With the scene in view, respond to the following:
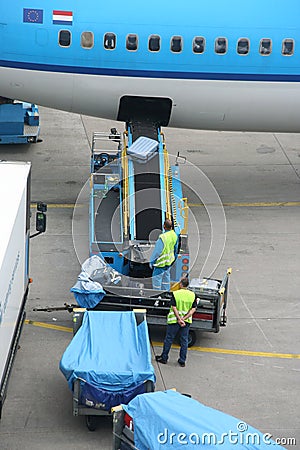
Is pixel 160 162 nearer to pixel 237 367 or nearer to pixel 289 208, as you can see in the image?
pixel 289 208

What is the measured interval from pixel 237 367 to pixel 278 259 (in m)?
4.67

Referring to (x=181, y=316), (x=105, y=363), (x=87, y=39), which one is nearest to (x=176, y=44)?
(x=87, y=39)

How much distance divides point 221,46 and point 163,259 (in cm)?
613

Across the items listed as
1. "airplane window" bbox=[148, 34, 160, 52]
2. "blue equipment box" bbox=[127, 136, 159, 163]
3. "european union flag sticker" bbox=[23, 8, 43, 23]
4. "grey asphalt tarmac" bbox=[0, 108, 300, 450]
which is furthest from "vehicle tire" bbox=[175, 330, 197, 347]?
"european union flag sticker" bbox=[23, 8, 43, 23]

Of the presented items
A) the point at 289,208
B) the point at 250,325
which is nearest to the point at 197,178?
the point at 289,208

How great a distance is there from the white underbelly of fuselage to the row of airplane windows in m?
0.68

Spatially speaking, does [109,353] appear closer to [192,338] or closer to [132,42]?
[192,338]

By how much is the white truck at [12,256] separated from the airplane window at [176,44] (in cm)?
649

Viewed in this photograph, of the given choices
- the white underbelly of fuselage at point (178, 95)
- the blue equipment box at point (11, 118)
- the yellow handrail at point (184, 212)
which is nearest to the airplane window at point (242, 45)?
the white underbelly of fuselage at point (178, 95)

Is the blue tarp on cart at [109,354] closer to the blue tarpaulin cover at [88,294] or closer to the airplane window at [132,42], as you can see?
the blue tarpaulin cover at [88,294]

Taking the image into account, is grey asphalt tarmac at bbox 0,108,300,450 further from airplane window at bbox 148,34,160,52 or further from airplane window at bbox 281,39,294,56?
airplane window at bbox 148,34,160,52

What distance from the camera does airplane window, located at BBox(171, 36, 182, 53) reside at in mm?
20859

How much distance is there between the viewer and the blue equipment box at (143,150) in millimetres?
20094

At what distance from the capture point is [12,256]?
13.6m
